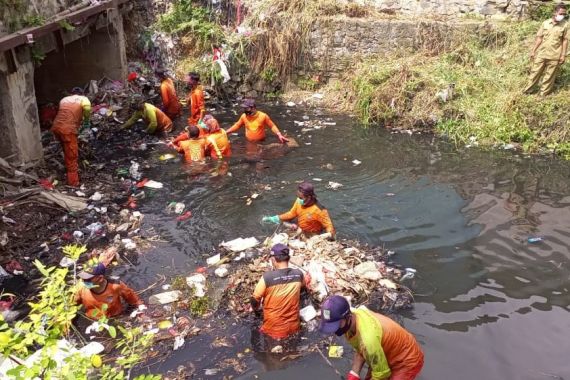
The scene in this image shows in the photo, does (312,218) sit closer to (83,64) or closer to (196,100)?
(196,100)

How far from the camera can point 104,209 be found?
831 centimetres

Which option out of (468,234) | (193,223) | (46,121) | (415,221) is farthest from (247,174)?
(46,121)

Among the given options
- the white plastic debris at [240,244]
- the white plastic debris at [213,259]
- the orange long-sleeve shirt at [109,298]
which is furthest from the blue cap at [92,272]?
the white plastic debris at [240,244]

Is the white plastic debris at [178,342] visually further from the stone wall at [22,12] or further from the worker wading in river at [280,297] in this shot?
the stone wall at [22,12]

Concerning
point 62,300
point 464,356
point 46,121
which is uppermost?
point 62,300

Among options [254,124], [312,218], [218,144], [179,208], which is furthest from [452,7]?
[179,208]

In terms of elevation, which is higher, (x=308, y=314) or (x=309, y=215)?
(x=309, y=215)

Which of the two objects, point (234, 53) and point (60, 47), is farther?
point (234, 53)

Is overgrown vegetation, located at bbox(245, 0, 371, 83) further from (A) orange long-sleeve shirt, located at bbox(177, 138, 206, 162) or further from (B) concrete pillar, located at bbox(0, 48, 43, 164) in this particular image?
(B) concrete pillar, located at bbox(0, 48, 43, 164)

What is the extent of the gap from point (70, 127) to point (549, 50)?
972cm

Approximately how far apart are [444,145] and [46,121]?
29.4 ft

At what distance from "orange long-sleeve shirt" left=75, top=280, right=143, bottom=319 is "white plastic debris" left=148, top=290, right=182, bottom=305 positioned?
251mm

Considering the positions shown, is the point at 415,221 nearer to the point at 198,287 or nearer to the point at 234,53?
the point at 198,287

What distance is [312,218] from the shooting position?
712 cm
